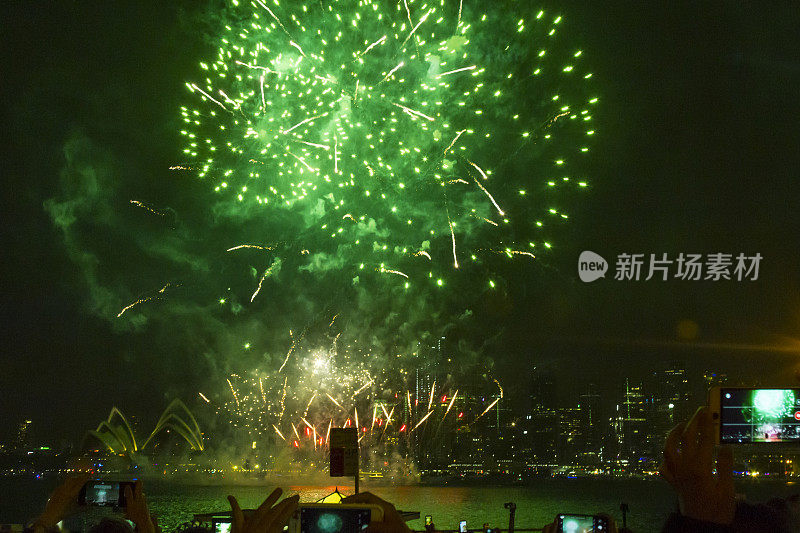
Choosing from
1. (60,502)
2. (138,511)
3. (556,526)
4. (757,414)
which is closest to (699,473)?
(757,414)

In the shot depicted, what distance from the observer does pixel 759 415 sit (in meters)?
3.20

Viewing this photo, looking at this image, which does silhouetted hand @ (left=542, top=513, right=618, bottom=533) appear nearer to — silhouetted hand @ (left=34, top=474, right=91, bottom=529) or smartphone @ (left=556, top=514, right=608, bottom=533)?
smartphone @ (left=556, top=514, right=608, bottom=533)

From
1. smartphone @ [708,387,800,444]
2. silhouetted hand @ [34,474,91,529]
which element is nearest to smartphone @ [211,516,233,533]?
silhouetted hand @ [34,474,91,529]

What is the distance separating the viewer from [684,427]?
2301 mm

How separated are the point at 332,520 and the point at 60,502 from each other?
3.64ft

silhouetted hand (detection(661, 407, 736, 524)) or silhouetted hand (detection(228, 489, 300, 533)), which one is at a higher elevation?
silhouetted hand (detection(661, 407, 736, 524))

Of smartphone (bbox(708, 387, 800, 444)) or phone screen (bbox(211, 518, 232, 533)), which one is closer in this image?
smartphone (bbox(708, 387, 800, 444))

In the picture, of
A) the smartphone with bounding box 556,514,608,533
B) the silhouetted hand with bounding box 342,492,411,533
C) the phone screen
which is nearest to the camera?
the silhouetted hand with bounding box 342,492,411,533

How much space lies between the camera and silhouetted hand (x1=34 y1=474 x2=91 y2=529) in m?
2.84

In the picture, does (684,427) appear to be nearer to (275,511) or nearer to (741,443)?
(741,443)

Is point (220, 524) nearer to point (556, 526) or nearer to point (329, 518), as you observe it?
point (556, 526)

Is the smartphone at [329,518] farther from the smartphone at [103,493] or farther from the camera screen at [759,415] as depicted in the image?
the smartphone at [103,493]

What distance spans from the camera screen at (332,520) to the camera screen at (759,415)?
150 centimetres

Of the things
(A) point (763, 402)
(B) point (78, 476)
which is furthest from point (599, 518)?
(B) point (78, 476)
